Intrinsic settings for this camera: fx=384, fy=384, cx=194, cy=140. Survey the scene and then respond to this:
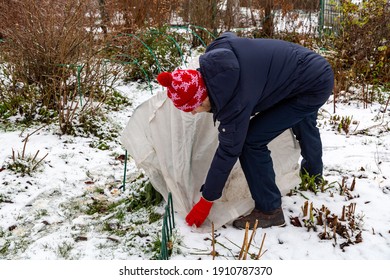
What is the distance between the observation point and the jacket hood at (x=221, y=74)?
194 centimetres

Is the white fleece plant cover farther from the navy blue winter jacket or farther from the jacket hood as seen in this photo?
the jacket hood

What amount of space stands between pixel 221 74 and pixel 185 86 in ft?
0.63

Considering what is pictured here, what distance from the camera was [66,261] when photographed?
228cm

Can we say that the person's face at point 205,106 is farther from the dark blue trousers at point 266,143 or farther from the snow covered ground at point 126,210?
the snow covered ground at point 126,210

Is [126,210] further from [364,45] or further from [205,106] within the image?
[364,45]

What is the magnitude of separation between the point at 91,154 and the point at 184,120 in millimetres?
1644

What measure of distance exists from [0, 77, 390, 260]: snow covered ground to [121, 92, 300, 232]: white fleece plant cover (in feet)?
0.55

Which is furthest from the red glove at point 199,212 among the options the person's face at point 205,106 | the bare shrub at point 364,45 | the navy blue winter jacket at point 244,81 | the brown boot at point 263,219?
the bare shrub at point 364,45

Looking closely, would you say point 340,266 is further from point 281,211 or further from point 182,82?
point 182,82

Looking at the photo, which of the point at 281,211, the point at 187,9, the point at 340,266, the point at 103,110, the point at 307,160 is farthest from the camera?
the point at 187,9

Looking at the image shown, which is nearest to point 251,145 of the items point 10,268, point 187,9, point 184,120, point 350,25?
point 184,120

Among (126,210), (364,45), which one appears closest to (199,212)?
(126,210)

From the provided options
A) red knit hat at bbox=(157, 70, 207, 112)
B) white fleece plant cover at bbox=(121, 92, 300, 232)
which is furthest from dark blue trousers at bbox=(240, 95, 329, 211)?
red knit hat at bbox=(157, 70, 207, 112)

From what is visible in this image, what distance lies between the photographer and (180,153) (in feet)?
8.64
